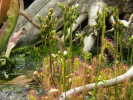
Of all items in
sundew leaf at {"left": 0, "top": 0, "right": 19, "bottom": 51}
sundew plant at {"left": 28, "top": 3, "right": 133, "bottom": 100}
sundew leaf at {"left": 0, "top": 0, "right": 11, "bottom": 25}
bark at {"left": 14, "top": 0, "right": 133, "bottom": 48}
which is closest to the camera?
sundew plant at {"left": 28, "top": 3, "right": 133, "bottom": 100}

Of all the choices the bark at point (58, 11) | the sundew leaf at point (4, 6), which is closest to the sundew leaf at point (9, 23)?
the sundew leaf at point (4, 6)

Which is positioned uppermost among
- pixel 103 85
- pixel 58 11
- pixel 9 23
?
pixel 58 11

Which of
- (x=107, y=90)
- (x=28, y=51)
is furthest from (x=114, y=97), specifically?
(x=28, y=51)

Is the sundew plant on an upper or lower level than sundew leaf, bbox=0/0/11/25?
lower

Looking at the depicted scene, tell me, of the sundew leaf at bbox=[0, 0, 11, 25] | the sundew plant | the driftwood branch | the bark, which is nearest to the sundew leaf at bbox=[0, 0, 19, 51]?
the sundew leaf at bbox=[0, 0, 11, 25]

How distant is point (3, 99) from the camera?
331 cm

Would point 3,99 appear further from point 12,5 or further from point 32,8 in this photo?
point 32,8

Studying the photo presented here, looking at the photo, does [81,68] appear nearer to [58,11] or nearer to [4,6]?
[4,6]

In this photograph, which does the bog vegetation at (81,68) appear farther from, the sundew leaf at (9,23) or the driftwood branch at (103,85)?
the sundew leaf at (9,23)

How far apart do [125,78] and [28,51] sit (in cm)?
305

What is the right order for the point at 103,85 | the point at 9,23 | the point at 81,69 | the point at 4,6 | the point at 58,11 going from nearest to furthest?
the point at 103,85
the point at 81,69
the point at 4,6
the point at 9,23
the point at 58,11

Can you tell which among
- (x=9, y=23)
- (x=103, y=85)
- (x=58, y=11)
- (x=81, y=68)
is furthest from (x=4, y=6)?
(x=58, y=11)

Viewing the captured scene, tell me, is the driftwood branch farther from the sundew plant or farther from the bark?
the bark

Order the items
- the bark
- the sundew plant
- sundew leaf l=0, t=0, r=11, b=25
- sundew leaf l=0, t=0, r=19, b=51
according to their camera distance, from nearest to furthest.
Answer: the sundew plant
sundew leaf l=0, t=0, r=11, b=25
sundew leaf l=0, t=0, r=19, b=51
the bark
